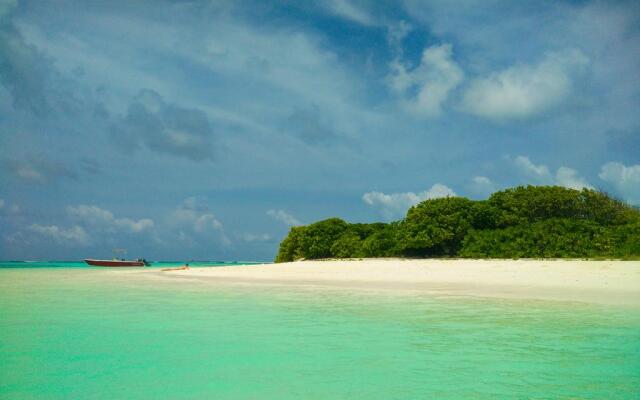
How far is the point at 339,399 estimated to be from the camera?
18.9 feet

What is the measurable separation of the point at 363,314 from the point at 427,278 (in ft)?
47.3

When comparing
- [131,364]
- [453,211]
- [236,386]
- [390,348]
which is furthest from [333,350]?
[453,211]

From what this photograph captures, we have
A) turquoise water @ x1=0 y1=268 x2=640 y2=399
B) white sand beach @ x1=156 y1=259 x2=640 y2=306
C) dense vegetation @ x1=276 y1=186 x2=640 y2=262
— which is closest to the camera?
turquoise water @ x1=0 y1=268 x2=640 y2=399

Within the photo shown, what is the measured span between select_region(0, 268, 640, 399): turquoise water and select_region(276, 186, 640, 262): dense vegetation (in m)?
22.9

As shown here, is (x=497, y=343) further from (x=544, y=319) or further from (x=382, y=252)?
(x=382, y=252)

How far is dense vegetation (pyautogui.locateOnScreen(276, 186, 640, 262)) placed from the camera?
115 feet

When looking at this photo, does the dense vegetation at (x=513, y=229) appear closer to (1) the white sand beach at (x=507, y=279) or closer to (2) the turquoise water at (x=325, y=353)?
(1) the white sand beach at (x=507, y=279)

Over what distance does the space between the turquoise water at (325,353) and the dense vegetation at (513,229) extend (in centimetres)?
2295

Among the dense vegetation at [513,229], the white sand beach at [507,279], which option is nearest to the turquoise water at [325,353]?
the white sand beach at [507,279]

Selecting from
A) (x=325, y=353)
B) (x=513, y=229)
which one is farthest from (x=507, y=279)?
(x=325, y=353)

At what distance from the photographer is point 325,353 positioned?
27.4 ft

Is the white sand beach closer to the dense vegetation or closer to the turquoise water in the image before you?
the turquoise water

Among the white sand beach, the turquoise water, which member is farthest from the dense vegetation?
the turquoise water

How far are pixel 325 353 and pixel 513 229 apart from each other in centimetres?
3350
